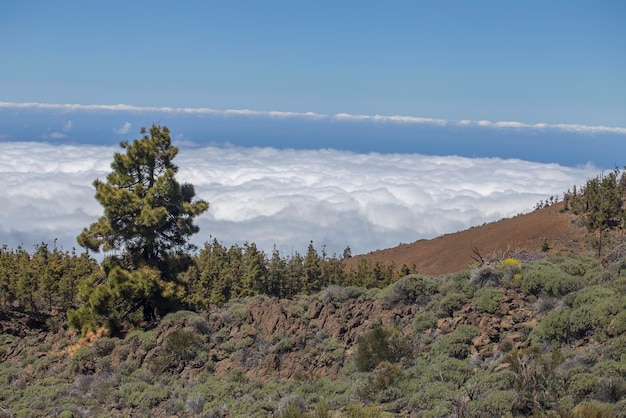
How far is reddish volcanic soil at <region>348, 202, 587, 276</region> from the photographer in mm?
49281

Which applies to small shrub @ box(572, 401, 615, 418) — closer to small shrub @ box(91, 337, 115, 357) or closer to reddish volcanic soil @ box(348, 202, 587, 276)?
small shrub @ box(91, 337, 115, 357)

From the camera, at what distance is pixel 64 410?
13844mm

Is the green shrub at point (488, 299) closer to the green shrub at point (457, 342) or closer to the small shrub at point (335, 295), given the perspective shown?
the green shrub at point (457, 342)

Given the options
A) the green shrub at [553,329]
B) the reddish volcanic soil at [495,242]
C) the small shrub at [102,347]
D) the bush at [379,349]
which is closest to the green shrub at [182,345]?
the small shrub at [102,347]

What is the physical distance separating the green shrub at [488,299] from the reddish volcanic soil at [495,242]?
102 feet

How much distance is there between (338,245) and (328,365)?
157 m

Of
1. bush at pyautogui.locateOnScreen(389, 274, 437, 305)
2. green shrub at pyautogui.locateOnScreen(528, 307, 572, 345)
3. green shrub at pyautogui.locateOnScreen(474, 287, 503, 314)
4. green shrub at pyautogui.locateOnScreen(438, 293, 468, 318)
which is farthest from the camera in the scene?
bush at pyautogui.locateOnScreen(389, 274, 437, 305)

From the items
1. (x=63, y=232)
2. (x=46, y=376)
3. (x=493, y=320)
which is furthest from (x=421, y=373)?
(x=63, y=232)

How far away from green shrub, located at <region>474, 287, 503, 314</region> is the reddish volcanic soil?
3115 cm

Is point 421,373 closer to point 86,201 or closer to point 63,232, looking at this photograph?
point 63,232

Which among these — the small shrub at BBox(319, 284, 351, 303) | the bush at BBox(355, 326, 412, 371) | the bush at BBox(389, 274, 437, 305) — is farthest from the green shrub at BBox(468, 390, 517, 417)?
the small shrub at BBox(319, 284, 351, 303)

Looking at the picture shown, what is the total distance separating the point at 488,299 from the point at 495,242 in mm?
43869

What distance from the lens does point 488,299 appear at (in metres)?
14.4

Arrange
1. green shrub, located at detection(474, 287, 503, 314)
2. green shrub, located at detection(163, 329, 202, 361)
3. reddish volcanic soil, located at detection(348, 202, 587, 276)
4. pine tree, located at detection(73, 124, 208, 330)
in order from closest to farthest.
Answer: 1. green shrub, located at detection(474, 287, 503, 314)
2. green shrub, located at detection(163, 329, 202, 361)
3. pine tree, located at detection(73, 124, 208, 330)
4. reddish volcanic soil, located at detection(348, 202, 587, 276)
